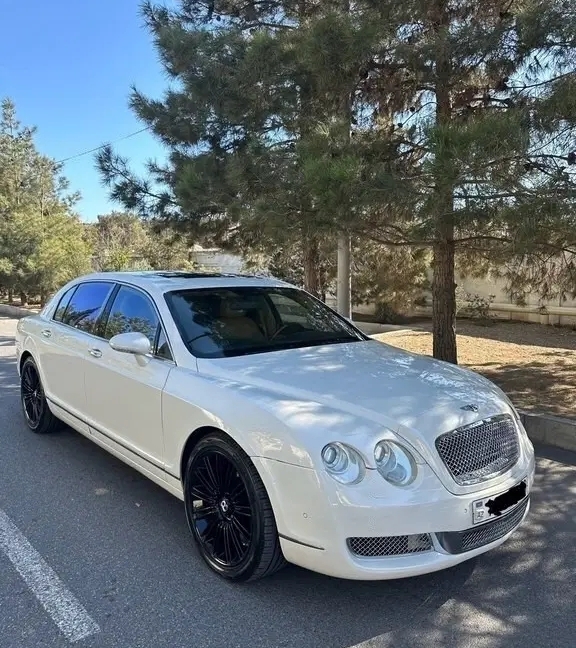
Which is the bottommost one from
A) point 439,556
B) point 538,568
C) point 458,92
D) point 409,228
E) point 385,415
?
point 538,568

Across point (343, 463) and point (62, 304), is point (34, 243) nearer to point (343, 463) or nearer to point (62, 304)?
point (62, 304)

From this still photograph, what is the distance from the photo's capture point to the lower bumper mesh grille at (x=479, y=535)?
263 centimetres

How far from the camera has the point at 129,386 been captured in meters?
3.81

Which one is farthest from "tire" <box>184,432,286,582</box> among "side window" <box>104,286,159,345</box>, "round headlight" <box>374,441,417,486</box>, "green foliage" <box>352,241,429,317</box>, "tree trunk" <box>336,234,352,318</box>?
"green foliage" <box>352,241,429,317</box>

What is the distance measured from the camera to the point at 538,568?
10.4ft

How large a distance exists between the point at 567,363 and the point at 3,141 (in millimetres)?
Answer: 24819

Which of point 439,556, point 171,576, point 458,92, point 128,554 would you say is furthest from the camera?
point 458,92

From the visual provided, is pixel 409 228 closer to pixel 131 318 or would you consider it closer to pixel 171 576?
pixel 131 318

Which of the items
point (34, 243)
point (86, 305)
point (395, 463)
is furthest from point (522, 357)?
point (34, 243)

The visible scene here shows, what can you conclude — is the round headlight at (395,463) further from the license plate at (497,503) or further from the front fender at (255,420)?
Answer: the license plate at (497,503)

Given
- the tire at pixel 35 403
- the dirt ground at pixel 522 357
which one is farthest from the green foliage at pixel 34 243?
the tire at pixel 35 403

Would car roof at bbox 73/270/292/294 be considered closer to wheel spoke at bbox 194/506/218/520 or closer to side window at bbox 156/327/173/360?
side window at bbox 156/327/173/360

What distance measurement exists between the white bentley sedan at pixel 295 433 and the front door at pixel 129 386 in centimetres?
2

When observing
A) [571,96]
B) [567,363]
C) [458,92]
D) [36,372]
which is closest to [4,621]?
[36,372]
